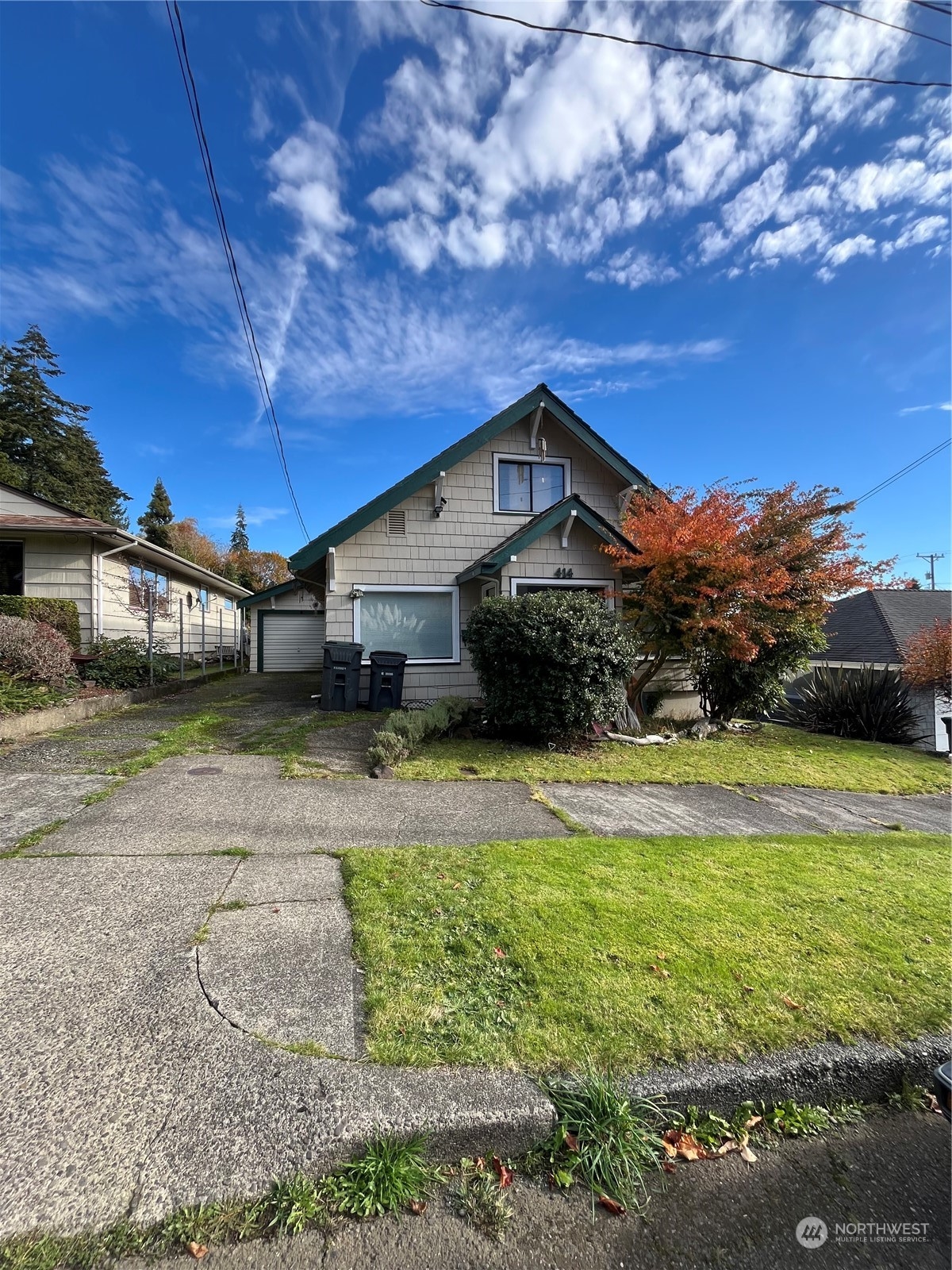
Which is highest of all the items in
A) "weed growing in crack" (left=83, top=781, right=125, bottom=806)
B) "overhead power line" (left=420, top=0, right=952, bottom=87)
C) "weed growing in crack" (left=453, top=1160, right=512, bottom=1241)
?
"overhead power line" (left=420, top=0, right=952, bottom=87)

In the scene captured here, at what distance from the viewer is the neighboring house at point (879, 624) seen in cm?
1425

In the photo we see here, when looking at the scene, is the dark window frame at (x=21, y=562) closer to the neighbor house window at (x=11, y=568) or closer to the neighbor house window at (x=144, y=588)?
the neighbor house window at (x=11, y=568)

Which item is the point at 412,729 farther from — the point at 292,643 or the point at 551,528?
the point at 292,643

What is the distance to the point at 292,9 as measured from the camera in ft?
17.5

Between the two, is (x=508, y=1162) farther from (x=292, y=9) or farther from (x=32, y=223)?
(x=32, y=223)

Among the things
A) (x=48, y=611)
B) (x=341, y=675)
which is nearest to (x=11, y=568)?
(x=48, y=611)

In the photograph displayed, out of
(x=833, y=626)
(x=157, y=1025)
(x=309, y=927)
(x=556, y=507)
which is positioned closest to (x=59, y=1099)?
(x=157, y=1025)

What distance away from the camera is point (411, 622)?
10.1 meters

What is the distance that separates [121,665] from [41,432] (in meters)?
33.6

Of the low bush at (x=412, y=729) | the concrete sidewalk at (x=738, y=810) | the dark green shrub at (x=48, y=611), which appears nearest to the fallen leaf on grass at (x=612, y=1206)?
the concrete sidewalk at (x=738, y=810)

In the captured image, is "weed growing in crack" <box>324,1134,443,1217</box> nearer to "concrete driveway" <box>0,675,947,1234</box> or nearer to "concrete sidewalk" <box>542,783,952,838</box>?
"concrete driveway" <box>0,675,947,1234</box>

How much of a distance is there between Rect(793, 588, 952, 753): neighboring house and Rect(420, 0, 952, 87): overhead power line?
34.6ft

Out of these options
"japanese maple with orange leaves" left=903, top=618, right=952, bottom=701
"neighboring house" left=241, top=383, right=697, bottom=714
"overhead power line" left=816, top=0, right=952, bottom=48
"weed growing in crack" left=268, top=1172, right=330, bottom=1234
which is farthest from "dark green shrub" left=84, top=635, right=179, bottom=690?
"japanese maple with orange leaves" left=903, top=618, right=952, bottom=701

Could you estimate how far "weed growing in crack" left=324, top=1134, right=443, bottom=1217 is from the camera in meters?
1.49
